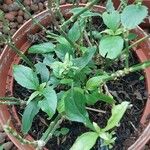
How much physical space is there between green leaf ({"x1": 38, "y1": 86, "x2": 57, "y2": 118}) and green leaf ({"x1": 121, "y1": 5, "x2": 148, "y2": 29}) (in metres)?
0.25

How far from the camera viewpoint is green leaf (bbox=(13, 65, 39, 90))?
106 centimetres

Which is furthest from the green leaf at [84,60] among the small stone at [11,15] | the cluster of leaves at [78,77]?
the small stone at [11,15]

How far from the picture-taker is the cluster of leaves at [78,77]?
2.96 ft

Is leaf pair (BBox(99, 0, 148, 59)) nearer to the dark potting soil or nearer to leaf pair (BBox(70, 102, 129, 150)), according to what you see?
leaf pair (BBox(70, 102, 129, 150))

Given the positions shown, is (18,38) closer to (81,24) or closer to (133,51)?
(81,24)

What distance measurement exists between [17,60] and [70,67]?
1.03 ft

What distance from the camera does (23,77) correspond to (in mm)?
1067

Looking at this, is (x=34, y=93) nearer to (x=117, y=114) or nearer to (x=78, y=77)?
(x=78, y=77)

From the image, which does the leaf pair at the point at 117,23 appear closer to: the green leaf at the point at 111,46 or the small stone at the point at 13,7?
the green leaf at the point at 111,46

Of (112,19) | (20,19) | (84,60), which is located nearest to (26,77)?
(84,60)

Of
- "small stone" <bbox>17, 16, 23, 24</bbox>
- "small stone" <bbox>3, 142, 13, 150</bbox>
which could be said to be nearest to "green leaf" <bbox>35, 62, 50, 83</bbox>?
"small stone" <bbox>3, 142, 13, 150</bbox>

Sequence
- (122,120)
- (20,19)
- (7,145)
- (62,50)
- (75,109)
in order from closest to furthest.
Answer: (75,109)
(62,50)
(122,120)
(7,145)
(20,19)

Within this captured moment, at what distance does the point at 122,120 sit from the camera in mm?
1221

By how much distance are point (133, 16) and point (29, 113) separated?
0.36 m
